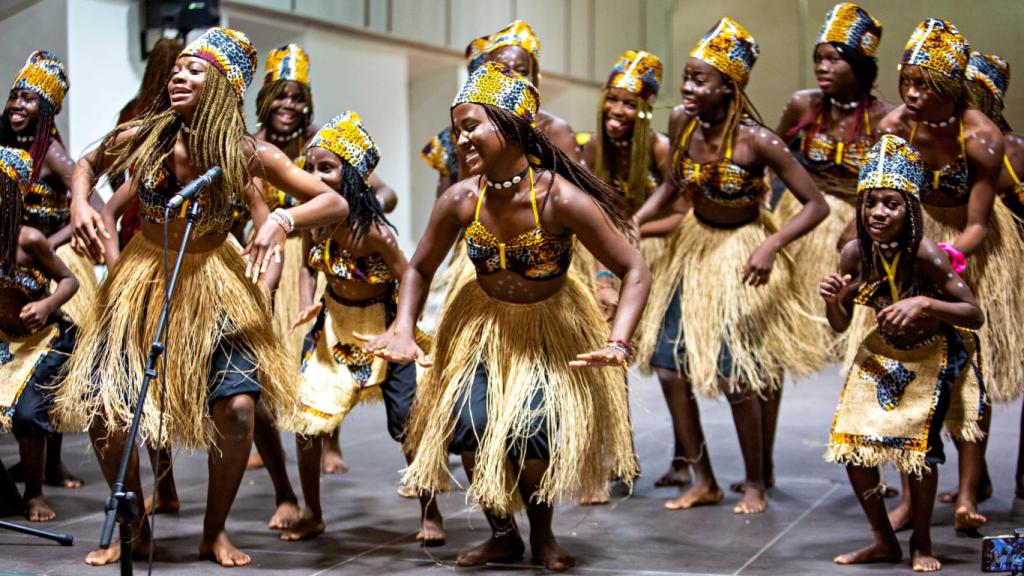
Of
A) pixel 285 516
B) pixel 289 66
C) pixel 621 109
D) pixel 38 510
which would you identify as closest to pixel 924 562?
pixel 285 516

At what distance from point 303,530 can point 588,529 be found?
82 centimetres

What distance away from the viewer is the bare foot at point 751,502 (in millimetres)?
3994

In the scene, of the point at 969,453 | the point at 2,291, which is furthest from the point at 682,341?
the point at 2,291

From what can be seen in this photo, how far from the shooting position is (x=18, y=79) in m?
4.13

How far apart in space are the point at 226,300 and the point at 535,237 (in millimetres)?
821

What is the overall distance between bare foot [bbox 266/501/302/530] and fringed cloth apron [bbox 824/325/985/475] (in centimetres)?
154

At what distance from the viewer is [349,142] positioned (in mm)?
3812

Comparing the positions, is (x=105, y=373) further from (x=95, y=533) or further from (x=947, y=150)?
(x=947, y=150)

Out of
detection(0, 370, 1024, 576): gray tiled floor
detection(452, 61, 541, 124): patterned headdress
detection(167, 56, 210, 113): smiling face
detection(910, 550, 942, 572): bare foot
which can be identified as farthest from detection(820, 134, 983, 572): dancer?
detection(167, 56, 210, 113): smiling face

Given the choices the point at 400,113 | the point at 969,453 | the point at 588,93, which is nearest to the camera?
the point at 969,453

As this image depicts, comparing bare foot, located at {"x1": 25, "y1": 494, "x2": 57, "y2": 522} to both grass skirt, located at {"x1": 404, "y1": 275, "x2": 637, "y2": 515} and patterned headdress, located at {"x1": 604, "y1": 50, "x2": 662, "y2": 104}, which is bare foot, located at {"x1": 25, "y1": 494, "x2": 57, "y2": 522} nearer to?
grass skirt, located at {"x1": 404, "y1": 275, "x2": 637, "y2": 515}

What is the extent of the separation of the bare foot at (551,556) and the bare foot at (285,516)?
81 cm

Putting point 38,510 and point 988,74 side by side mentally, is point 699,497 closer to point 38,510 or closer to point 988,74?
point 988,74

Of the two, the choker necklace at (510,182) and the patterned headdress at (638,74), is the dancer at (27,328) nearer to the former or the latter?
the choker necklace at (510,182)
